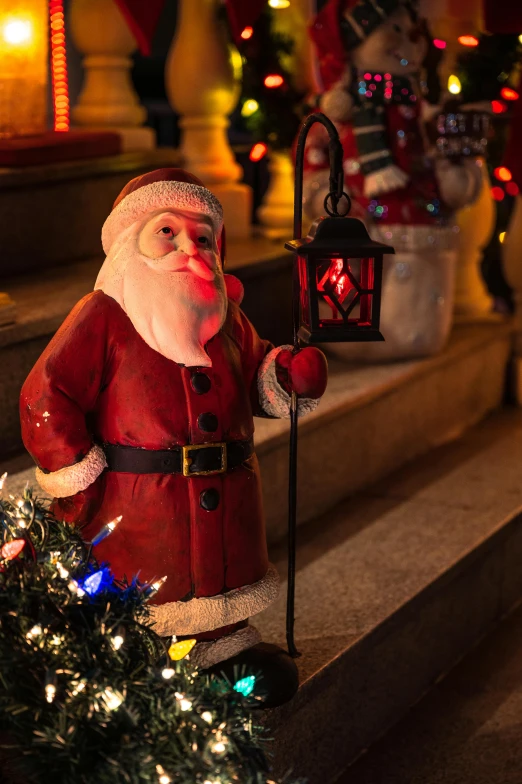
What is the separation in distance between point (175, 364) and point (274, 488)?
955 millimetres

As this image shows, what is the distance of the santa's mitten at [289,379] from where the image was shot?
1819mm

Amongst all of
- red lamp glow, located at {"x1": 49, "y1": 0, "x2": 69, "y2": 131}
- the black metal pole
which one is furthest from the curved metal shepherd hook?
red lamp glow, located at {"x1": 49, "y1": 0, "x2": 69, "y2": 131}

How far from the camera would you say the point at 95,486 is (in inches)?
67.4

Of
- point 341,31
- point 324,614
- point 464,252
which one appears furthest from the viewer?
point 464,252

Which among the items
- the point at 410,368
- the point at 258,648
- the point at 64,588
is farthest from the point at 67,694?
the point at 410,368

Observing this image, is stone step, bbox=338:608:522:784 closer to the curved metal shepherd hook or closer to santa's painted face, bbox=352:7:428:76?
the curved metal shepherd hook

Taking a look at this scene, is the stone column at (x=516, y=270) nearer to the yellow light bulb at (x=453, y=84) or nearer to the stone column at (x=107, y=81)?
the yellow light bulb at (x=453, y=84)

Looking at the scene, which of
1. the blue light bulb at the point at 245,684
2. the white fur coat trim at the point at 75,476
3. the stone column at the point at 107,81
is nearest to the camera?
the white fur coat trim at the point at 75,476

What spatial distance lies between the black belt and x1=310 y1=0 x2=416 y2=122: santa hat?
1483mm

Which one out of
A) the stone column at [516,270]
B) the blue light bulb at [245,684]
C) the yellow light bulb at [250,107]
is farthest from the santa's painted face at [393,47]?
the blue light bulb at [245,684]

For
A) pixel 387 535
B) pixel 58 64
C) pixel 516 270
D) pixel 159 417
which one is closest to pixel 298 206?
pixel 159 417

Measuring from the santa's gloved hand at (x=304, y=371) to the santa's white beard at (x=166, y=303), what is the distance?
0.53ft

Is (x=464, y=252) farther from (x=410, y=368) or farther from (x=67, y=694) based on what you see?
(x=67, y=694)

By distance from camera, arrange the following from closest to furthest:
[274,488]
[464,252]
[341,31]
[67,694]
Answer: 1. [67,694]
2. [274,488]
3. [341,31]
4. [464,252]
